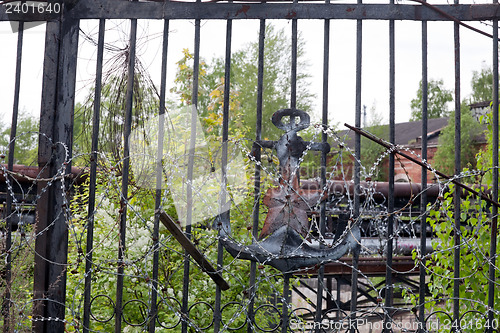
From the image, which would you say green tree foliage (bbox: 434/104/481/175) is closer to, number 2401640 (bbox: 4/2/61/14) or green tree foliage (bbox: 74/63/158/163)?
green tree foliage (bbox: 74/63/158/163)

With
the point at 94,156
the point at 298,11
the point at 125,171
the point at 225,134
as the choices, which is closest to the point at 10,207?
the point at 94,156

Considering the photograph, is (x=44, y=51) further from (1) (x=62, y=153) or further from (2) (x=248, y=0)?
(2) (x=248, y=0)

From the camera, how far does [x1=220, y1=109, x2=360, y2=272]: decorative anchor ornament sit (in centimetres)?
284

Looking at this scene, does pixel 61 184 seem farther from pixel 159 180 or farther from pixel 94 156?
pixel 159 180

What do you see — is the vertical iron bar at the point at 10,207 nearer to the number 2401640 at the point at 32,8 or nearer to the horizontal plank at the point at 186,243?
the number 2401640 at the point at 32,8

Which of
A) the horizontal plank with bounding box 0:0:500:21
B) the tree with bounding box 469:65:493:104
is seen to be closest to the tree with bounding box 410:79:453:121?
the tree with bounding box 469:65:493:104

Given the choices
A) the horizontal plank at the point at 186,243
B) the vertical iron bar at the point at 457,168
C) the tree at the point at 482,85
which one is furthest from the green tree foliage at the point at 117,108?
the tree at the point at 482,85

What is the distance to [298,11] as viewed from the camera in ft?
9.37

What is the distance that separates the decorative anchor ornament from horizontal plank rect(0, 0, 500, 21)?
0.63 metres

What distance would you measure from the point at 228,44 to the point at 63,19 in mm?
1078

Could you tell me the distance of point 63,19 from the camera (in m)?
2.92

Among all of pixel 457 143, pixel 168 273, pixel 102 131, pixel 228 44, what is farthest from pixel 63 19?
pixel 457 143

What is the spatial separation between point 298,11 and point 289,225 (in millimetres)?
1338

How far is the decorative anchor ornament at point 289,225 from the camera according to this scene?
284cm
